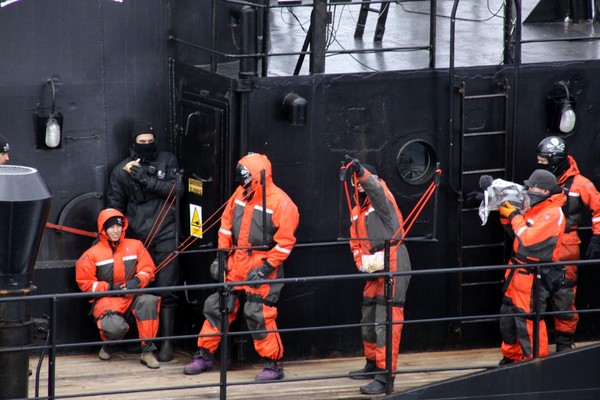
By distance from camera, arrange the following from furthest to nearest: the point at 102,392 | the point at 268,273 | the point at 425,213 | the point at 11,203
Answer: the point at 425,213 < the point at 268,273 < the point at 102,392 < the point at 11,203

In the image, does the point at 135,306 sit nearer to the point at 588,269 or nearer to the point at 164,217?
the point at 164,217

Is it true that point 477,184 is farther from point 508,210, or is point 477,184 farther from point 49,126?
point 49,126

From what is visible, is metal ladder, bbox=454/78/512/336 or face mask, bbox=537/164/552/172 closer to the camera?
face mask, bbox=537/164/552/172

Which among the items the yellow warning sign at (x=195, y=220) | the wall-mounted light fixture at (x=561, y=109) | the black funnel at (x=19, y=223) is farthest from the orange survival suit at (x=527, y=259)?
the black funnel at (x=19, y=223)

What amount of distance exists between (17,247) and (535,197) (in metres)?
4.12

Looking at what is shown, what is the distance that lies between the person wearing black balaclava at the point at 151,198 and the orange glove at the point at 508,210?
113 inches

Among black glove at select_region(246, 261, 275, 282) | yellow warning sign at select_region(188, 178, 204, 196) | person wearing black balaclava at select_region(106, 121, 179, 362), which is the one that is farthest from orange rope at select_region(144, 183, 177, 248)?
black glove at select_region(246, 261, 275, 282)

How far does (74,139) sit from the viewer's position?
37.5ft

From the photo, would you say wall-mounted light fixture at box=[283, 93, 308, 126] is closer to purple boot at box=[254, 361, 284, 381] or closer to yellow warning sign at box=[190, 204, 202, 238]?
yellow warning sign at box=[190, 204, 202, 238]

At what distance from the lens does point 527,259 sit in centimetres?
1042

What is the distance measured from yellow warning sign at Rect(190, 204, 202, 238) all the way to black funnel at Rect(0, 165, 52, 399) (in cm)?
280

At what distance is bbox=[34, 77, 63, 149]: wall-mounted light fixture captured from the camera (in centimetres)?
1117

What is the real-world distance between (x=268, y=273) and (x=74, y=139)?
222 centimetres

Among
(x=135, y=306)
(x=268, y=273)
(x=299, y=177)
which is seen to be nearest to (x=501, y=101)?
(x=299, y=177)
